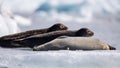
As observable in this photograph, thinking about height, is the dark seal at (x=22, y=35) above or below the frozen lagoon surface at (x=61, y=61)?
above

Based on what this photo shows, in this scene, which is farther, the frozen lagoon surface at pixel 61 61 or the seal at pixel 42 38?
the seal at pixel 42 38

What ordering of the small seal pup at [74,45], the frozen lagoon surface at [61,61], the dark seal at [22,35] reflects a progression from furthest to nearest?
1. the dark seal at [22,35]
2. the small seal pup at [74,45]
3. the frozen lagoon surface at [61,61]

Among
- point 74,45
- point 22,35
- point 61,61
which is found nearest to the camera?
point 61,61

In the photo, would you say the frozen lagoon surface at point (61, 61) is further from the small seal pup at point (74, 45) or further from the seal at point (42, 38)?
the seal at point (42, 38)

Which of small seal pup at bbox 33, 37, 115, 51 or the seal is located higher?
the seal

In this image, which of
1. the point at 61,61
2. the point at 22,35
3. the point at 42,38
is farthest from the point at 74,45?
the point at 22,35

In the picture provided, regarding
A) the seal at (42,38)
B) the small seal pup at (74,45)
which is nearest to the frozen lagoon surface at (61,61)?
the small seal pup at (74,45)

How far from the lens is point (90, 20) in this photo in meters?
17.1

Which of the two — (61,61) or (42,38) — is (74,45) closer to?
(42,38)

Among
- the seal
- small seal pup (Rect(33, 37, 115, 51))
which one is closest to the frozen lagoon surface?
small seal pup (Rect(33, 37, 115, 51))

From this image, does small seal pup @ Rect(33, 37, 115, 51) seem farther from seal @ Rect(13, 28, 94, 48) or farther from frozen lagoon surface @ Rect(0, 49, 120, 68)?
frozen lagoon surface @ Rect(0, 49, 120, 68)

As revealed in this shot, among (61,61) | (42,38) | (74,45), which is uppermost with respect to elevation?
(42,38)

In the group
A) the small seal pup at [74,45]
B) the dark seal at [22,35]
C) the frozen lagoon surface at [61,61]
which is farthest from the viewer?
the dark seal at [22,35]

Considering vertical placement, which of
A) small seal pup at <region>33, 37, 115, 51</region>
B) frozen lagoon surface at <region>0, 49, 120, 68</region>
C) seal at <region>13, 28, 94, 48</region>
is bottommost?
frozen lagoon surface at <region>0, 49, 120, 68</region>
